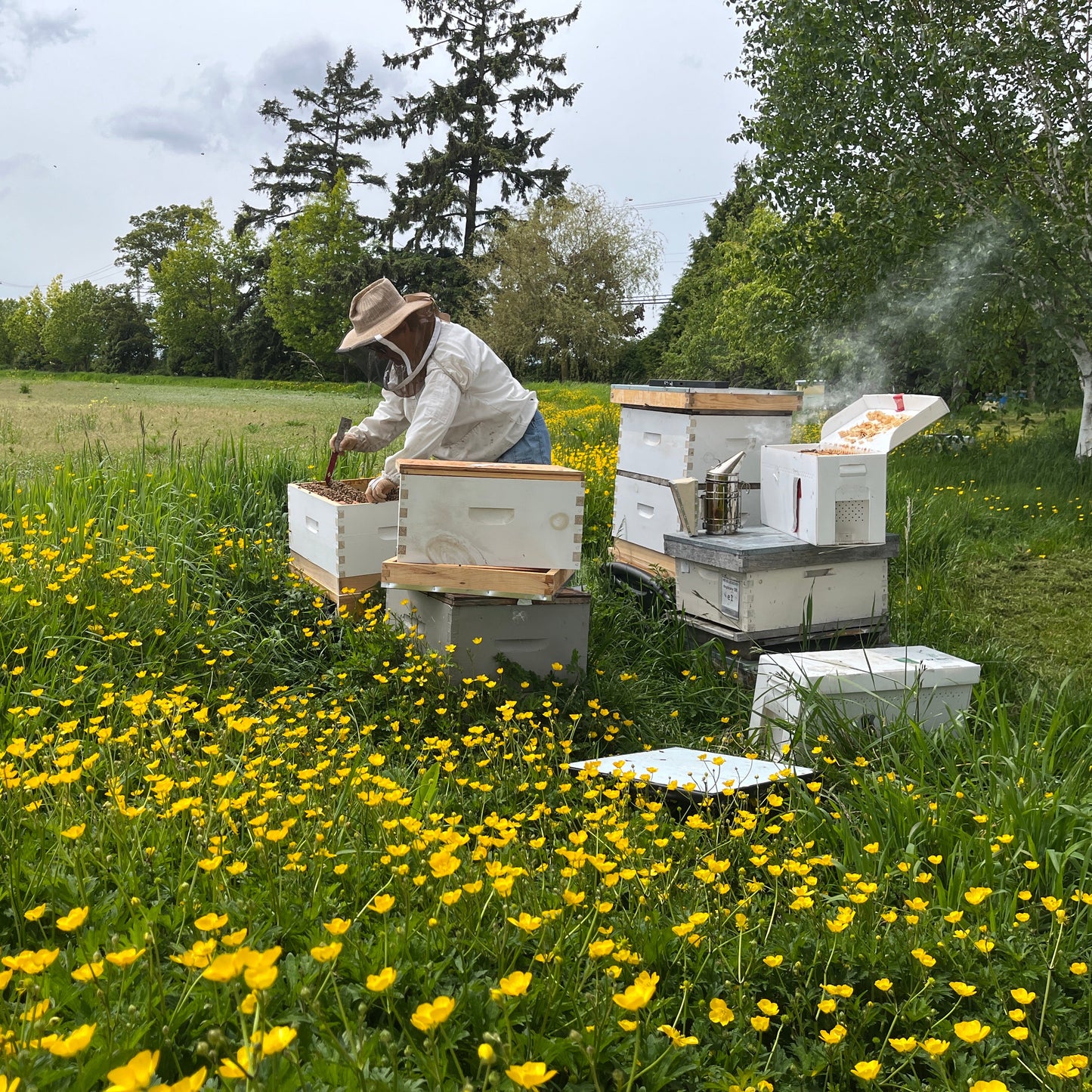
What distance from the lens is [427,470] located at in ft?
12.8

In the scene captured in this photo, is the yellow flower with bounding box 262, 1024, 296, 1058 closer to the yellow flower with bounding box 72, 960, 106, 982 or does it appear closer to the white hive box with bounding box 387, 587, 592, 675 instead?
the yellow flower with bounding box 72, 960, 106, 982

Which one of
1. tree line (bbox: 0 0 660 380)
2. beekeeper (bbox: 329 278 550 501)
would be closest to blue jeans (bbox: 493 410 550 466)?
beekeeper (bbox: 329 278 550 501)

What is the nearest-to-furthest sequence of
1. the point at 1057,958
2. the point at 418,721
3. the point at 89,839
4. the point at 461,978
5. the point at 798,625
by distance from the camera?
the point at 461,978 → the point at 1057,958 → the point at 89,839 → the point at 418,721 → the point at 798,625

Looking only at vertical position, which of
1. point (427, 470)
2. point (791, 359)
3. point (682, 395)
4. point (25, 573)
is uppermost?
point (791, 359)

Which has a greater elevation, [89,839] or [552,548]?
[552,548]

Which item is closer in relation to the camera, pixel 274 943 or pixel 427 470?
pixel 274 943

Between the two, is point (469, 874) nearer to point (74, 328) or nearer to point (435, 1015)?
point (435, 1015)

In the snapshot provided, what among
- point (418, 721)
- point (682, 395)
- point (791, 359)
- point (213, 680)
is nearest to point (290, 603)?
point (213, 680)

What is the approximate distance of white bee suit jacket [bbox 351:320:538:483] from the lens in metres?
4.46

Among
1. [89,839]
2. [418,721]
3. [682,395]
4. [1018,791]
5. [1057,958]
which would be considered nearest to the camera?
[1057,958]

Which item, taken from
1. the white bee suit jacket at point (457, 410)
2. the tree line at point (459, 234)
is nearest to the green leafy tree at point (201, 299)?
Answer: the tree line at point (459, 234)

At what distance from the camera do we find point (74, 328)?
5219cm

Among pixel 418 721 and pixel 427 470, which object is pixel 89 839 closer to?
pixel 418 721

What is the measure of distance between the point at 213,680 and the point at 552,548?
155 centimetres
